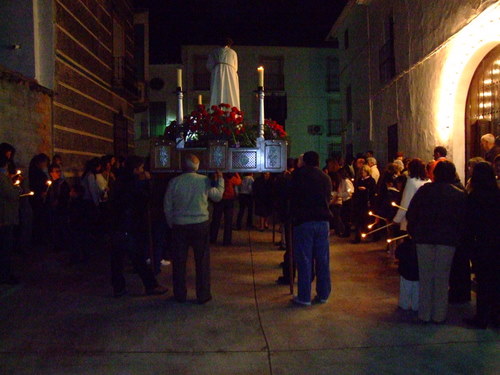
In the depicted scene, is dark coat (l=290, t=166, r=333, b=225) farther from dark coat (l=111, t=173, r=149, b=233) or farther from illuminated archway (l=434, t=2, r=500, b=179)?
illuminated archway (l=434, t=2, r=500, b=179)

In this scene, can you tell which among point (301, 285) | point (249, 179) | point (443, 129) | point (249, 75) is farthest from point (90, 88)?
point (249, 75)

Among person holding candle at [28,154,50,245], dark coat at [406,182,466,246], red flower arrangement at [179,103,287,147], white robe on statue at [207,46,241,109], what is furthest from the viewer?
person holding candle at [28,154,50,245]

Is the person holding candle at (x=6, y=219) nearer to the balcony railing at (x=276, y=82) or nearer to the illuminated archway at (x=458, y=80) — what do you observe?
the illuminated archway at (x=458, y=80)

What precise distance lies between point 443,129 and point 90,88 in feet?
30.6

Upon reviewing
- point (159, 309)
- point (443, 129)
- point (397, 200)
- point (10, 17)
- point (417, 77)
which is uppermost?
point (10, 17)

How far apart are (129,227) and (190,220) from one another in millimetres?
922

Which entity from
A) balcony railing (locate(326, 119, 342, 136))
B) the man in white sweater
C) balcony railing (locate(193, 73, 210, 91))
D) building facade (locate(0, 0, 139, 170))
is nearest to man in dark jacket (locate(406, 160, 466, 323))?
the man in white sweater

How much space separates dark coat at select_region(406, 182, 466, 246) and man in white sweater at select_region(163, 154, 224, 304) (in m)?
2.48

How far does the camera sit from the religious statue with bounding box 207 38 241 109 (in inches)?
335

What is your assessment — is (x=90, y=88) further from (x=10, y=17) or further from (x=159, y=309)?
(x=159, y=309)

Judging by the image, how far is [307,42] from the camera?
34.1 m

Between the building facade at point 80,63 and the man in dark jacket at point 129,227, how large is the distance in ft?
19.6

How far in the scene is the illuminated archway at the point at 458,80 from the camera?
373 inches

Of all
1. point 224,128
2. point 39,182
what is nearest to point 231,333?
point 224,128
